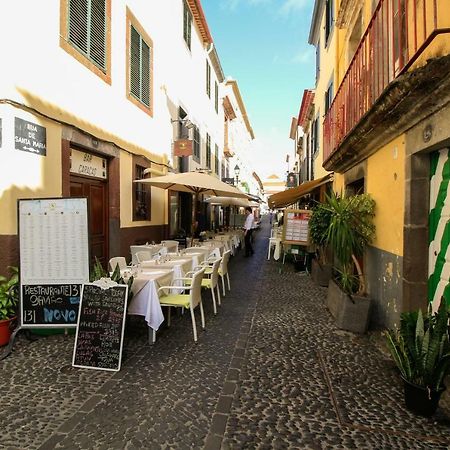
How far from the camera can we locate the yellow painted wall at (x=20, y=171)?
5102mm

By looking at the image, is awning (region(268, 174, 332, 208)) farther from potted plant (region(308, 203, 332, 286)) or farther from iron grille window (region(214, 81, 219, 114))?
iron grille window (region(214, 81, 219, 114))

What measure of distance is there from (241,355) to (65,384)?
203 centimetres

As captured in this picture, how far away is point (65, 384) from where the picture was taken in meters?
3.77

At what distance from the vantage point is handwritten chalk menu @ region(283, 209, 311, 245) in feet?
35.6

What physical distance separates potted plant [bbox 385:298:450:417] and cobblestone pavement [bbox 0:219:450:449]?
0.16 m

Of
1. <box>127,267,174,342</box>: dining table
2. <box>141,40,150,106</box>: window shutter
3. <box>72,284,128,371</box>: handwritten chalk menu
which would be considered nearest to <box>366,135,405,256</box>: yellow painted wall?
<box>127,267,174,342</box>: dining table

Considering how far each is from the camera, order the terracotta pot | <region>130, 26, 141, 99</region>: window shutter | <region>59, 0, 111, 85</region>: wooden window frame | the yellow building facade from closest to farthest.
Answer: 1. the yellow building facade
2. the terracotta pot
3. <region>59, 0, 111, 85</region>: wooden window frame
4. <region>130, 26, 141, 99</region>: window shutter

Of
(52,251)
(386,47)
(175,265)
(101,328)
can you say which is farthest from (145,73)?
(101,328)

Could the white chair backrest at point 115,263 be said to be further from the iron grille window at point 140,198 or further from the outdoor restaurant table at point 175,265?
the iron grille window at point 140,198

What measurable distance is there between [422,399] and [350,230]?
2954 millimetres

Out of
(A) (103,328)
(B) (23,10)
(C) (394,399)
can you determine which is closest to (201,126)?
(B) (23,10)

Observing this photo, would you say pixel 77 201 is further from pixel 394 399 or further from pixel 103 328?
pixel 394 399

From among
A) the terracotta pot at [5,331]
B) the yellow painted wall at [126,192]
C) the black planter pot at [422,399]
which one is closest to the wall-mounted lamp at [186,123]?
the yellow painted wall at [126,192]

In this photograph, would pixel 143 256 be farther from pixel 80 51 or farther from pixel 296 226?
pixel 296 226
